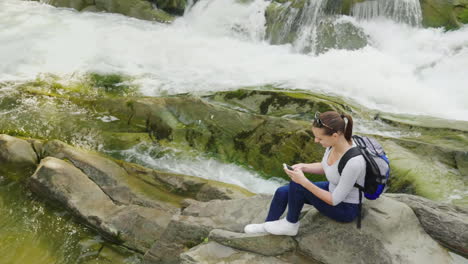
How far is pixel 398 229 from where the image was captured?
429cm

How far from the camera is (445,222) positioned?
439 cm

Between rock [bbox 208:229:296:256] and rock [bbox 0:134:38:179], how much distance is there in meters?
5.04

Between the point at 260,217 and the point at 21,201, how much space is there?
4759 millimetres

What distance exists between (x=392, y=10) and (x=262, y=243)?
14.1 meters

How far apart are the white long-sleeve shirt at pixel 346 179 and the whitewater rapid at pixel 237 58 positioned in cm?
697

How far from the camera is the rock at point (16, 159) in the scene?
24.4 feet

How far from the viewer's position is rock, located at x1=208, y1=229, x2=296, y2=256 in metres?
4.31

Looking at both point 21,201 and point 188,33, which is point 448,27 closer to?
point 188,33

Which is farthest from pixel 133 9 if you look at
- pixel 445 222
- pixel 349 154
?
pixel 445 222

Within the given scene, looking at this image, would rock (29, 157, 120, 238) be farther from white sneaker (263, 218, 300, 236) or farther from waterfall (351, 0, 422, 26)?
waterfall (351, 0, 422, 26)

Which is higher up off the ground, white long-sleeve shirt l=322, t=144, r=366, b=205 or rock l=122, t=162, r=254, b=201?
white long-sleeve shirt l=322, t=144, r=366, b=205

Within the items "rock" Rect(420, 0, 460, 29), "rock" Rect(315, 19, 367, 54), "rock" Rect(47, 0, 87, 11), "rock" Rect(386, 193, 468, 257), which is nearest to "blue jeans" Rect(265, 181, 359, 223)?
"rock" Rect(386, 193, 468, 257)

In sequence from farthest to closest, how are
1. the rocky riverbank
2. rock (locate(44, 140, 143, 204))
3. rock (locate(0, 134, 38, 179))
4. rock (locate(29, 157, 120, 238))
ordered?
rock (locate(0, 134, 38, 179)) → rock (locate(44, 140, 143, 204)) → rock (locate(29, 157, 120, 238)) → the rocky riverbank

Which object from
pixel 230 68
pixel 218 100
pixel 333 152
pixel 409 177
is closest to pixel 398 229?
pixel 333 152
